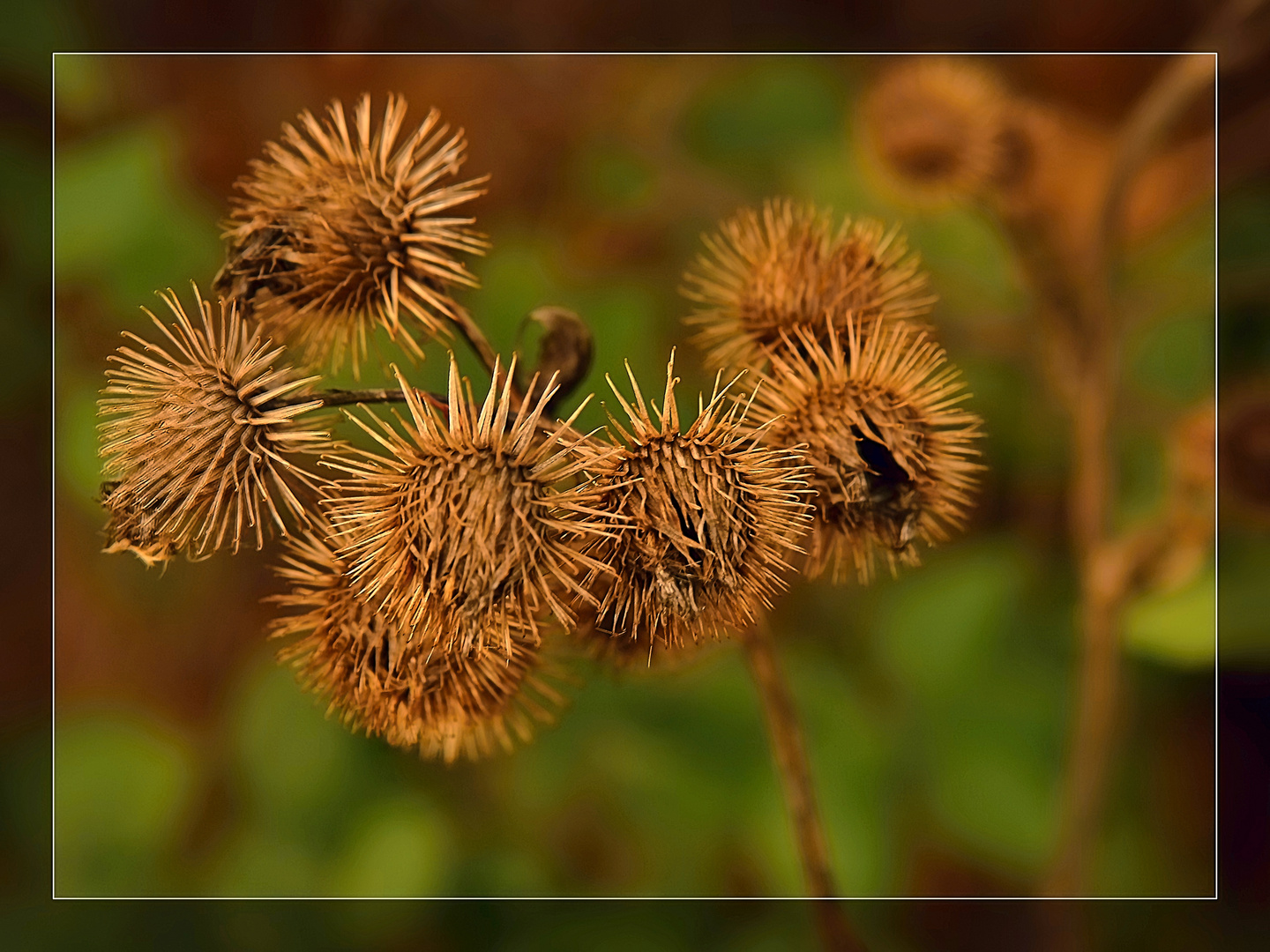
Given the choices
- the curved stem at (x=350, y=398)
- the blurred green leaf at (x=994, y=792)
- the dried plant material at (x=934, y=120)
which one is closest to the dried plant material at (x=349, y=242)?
the curved stem at (x=350, y=398)

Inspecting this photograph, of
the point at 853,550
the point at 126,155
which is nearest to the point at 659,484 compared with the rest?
the point at 853,550

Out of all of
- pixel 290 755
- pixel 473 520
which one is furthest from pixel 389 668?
pixel 290 755

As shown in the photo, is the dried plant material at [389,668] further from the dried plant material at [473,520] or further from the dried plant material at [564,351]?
the dried plant material at [564,351]

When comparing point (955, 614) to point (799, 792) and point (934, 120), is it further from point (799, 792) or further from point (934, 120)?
point (934, 120)

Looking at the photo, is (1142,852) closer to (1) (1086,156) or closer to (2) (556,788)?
(2) (556,788)

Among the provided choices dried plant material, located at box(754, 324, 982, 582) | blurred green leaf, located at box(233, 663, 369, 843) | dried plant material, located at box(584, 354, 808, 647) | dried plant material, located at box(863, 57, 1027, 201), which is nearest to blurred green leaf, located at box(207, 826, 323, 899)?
blurred green leaf, located at box(233, 663, 369, 843)
